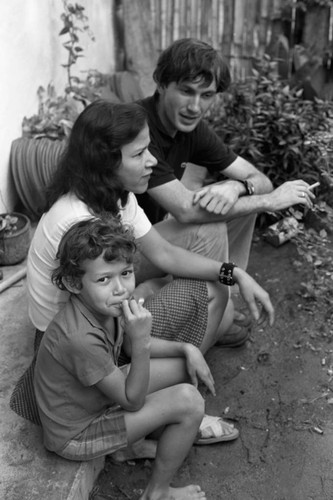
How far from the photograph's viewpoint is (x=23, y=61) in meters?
4.33

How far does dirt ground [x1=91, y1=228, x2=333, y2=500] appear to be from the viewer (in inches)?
101

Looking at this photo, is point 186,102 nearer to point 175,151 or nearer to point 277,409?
point 175,151

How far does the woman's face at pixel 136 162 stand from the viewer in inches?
96.4

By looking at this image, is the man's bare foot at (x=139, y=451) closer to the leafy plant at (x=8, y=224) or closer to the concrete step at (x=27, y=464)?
the concrete step at (x=27, y=464)

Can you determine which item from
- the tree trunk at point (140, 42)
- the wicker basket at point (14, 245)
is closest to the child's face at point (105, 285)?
the wicker basket at point (14, 245)

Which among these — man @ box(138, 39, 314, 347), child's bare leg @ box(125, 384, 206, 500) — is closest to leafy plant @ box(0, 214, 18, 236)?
man @ box(138, 39, 314, 347)

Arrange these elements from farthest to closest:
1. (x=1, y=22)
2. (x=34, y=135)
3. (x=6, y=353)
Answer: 1. (x=34, y=135)
2. (x=1, y=22)
3. (x=6, y=353)

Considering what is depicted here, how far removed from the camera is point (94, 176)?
2.42 m

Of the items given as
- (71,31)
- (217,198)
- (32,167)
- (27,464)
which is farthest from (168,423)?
(71,31)

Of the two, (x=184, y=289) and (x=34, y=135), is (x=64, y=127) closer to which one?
(x=34, y=135)

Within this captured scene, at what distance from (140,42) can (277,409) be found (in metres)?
4.57

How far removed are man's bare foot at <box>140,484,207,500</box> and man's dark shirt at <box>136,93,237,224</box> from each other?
142cm

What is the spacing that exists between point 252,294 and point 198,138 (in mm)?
1020

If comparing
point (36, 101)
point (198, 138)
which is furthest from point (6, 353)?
point (36, 101)
